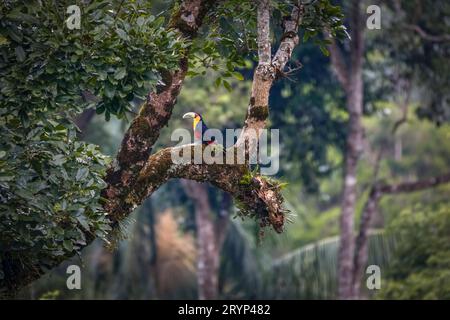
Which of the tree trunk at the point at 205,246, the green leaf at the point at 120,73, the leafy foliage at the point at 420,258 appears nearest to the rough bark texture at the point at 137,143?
the green leaf at the point at 120,73

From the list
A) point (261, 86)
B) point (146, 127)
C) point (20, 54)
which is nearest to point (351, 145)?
point (261, 86)

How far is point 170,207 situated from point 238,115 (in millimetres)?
4270

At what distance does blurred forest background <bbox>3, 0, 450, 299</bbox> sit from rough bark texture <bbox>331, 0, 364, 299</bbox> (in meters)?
0.52

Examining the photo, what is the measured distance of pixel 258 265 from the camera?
57.9ft

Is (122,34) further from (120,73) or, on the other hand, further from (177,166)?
(177,166)

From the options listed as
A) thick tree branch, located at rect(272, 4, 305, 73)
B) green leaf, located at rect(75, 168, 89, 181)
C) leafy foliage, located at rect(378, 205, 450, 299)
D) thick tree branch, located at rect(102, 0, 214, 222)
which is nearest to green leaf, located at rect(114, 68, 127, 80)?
thick tree branch, located at rect(102, 0, 214, 222)

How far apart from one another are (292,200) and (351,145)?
4382 mm

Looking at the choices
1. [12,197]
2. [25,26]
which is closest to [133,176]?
[12,197]

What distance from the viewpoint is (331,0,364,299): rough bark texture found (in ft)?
48.5

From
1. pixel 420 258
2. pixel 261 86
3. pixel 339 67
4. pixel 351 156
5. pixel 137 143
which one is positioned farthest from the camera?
pixel 339 67

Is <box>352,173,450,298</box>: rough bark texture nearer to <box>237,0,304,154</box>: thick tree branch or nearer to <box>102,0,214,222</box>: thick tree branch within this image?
<box>237,0,304,154</box>: thick tree branch

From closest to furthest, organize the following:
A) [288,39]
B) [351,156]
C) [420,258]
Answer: [288,39] → [420,258] → [351,156]

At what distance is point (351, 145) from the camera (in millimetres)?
15367

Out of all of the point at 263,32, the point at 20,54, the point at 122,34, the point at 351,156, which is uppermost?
the point at 351,156
